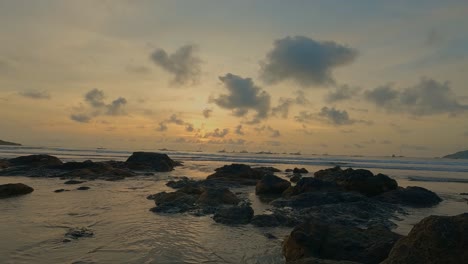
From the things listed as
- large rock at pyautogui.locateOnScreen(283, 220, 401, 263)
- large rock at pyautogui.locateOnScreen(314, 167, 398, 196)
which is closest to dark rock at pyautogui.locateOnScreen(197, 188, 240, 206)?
large rock at pyautogui.locateOnScreen(283, 220, 401, 263)

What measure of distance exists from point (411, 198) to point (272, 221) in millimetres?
12433

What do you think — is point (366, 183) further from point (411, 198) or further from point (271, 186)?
point (271, 186)

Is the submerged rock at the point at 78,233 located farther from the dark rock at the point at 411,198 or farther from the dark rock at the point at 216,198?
the dark rock at the point at 411,198

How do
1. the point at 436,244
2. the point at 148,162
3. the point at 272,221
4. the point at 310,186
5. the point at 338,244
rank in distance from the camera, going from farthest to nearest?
the point at 148,162, the point at 310,186, the point at 272,221, the point at 338,244, the point at 436,244

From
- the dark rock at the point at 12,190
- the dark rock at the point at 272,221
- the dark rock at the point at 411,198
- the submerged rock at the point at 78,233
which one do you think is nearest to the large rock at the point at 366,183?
the dark rock at the point at 411,198

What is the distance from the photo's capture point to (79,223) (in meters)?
13.7

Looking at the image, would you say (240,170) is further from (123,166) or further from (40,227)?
(40,227)

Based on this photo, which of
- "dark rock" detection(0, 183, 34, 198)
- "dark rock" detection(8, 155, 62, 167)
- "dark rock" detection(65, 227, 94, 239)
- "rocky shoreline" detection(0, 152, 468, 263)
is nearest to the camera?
"rocky shoreline" detection(0, 152, 468, 263)

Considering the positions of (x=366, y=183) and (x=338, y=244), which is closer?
(x=338, y=244)

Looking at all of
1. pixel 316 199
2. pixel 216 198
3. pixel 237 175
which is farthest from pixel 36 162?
pixel 316 199

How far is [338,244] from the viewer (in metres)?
9.96

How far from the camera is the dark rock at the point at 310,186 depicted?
22.8 metres

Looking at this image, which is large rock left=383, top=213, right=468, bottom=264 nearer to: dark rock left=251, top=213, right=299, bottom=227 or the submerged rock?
dark rock left=251, top=213, right=299, bottom=227

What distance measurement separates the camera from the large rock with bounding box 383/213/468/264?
275 inches
